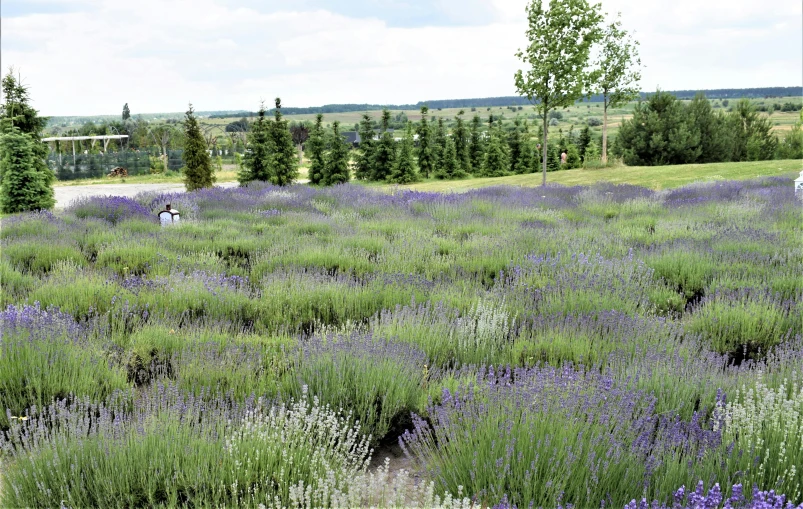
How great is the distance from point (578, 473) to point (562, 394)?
0.57 metres

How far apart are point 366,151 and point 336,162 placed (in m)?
3.79

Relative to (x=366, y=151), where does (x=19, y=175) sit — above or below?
below

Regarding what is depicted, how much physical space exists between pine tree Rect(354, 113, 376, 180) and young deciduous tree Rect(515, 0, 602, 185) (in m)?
15.8

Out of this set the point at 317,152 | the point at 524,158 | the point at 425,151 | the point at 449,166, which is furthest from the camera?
the point at 524,158

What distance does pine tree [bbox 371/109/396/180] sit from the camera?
112 feet

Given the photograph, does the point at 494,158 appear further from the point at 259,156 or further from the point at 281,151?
the point at 259,156

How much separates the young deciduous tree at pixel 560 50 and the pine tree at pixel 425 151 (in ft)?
51.1

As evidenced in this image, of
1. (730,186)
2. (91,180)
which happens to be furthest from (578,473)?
(91,180)

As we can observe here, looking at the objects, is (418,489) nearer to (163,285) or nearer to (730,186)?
(163,285)

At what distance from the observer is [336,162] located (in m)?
32.1

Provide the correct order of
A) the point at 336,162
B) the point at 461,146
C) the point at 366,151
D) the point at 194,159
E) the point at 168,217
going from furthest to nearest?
the point at 461,146, the point at 366,151, the point at 336,162, the point at 194,159, the point at 168,217

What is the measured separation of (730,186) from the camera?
13.3 m

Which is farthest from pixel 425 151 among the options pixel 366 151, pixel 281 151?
pixel 281 151

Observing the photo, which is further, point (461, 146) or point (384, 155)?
point (461, 146)
